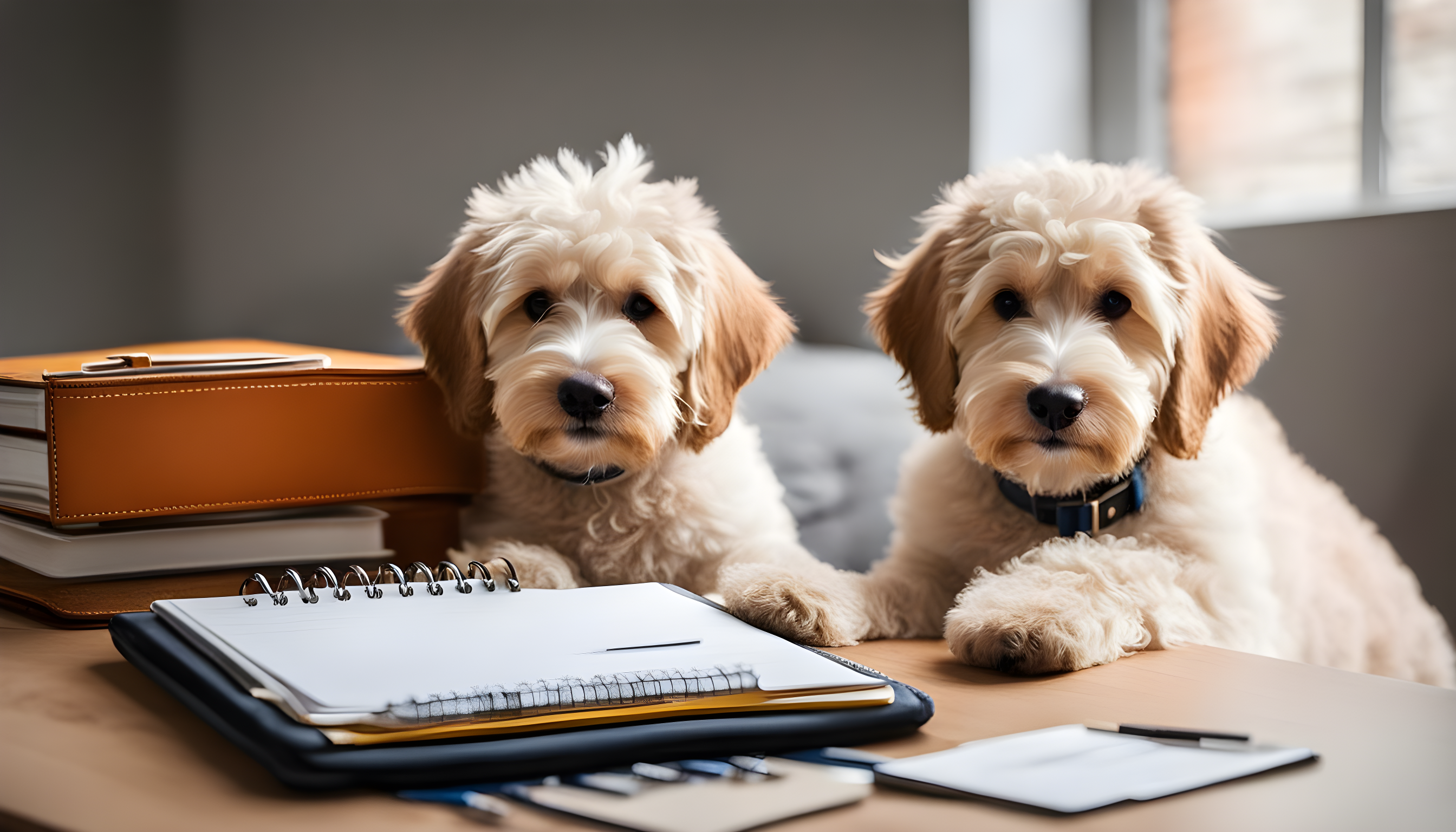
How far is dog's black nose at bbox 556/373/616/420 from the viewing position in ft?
5.19

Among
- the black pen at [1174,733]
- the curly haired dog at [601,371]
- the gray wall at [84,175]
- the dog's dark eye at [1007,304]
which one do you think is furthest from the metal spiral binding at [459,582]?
the gray wall at [84,175]

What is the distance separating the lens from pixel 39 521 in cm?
152

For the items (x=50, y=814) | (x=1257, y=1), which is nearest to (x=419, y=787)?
(x=50, y=814)

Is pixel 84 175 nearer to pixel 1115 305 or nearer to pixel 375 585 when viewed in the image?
pixel 375 585

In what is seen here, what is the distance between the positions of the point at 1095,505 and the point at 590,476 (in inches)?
30.3

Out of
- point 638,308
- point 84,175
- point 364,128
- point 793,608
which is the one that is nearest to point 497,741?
point 793,608

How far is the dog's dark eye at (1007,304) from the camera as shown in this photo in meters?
1.62

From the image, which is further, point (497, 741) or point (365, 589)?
point (365, 589)

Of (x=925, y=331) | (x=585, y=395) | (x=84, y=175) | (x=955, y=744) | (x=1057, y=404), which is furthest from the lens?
(x=84, y=175)

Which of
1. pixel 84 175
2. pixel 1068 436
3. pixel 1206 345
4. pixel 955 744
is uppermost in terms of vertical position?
pixel 84 175

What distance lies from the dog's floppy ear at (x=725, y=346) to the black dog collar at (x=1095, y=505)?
487 mm

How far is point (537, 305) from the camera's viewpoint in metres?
1.77

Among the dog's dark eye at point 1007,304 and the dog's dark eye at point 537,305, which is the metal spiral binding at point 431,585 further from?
the dog's dark eye at point 1007,304

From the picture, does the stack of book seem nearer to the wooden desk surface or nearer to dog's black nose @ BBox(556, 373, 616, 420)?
the wooden desk surface
